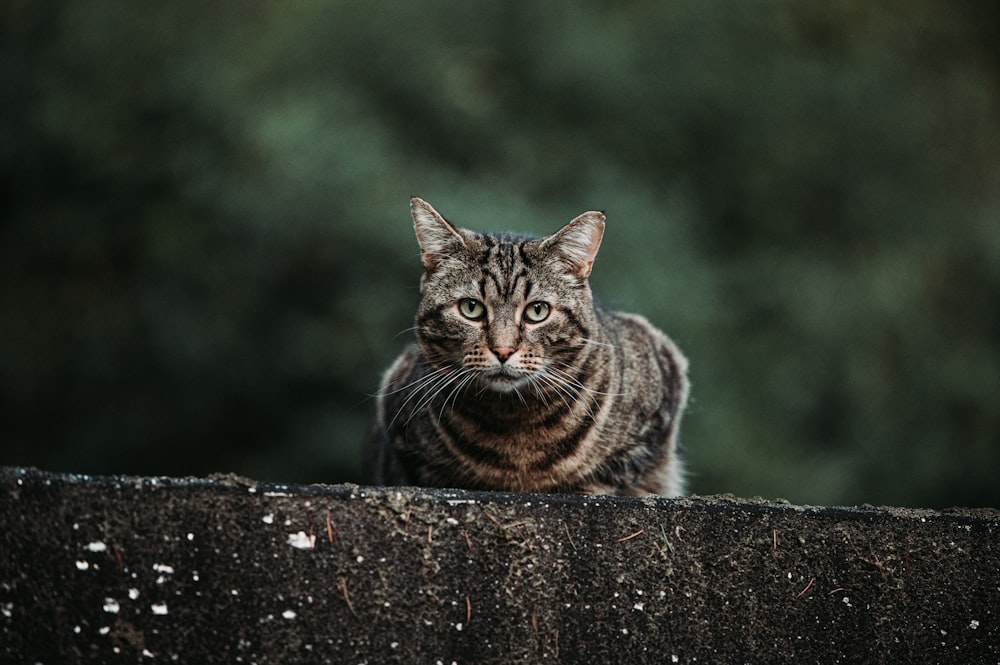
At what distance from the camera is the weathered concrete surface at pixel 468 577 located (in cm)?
168

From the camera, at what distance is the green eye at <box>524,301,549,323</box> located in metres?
2.86

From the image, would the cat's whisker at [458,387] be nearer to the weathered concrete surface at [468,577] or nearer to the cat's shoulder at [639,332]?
the cat's shoulder at [639,332]

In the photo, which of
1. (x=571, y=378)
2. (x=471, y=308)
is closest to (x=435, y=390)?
(x=471, y=308)

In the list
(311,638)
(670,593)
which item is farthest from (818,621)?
(311,638)

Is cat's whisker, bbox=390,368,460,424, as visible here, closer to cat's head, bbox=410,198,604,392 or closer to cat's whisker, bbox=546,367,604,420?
cat's head, bbox=410,198,604,392

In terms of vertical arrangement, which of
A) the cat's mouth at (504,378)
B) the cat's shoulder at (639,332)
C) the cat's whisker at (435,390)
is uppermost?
the cat's shoulder at (639,332)

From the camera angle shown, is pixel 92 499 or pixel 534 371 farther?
pixel 534 371

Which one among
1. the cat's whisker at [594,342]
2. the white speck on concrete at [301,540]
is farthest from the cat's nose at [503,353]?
the white speck on concrete at [301,540]

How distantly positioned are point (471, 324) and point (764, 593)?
45.8 inches

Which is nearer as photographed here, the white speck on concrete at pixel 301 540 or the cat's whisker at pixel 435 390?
the white speck on concrete at pixel 301 540

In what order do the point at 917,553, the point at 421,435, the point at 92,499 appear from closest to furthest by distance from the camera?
the point at 92,499
the point at 917,553
the point at 421,435

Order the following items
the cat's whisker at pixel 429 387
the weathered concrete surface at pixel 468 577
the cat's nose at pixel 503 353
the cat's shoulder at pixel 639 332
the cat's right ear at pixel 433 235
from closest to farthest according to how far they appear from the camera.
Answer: the weathered concrete surface at pixel 468 577
the cat's nose at pixel 503 353
the cat's whisker at pixel 429 387
the cat's right ear at pixel 433 235
the cat's shoulder at pixel 639 332

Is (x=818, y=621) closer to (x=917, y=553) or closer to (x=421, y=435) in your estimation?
(x=917, y=553)

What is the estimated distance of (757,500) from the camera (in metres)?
2.15
